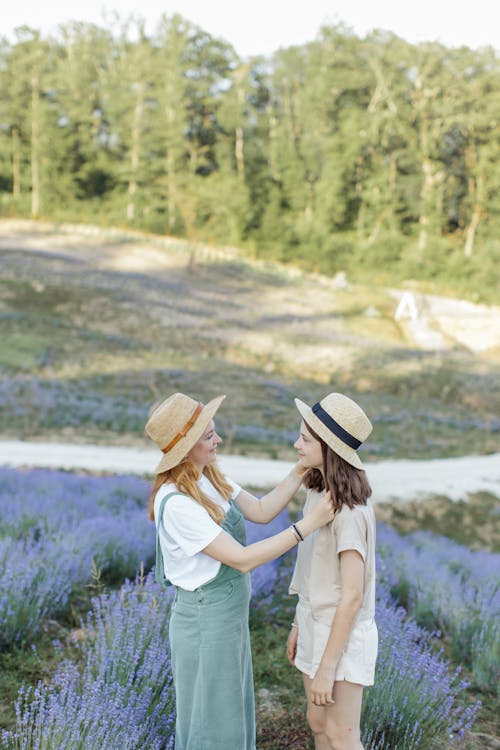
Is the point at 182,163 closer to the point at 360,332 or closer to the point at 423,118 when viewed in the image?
the point at 423,118

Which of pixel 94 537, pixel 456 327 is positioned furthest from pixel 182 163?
pixel 94 537

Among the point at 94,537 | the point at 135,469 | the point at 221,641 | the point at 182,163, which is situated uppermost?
the point at 182,163

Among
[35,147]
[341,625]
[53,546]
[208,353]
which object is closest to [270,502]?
[341,625]

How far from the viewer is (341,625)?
247 centimetres

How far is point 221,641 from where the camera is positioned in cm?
256

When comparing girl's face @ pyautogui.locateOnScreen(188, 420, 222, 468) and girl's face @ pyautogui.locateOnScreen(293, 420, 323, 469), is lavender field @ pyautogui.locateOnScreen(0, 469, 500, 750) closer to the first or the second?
girl's face @ pyautogui.locateOnScreen(188, 420, 222, 468)

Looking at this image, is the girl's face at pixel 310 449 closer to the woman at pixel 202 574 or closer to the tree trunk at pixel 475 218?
the woman at pixel 202 574

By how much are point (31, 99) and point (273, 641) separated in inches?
2415

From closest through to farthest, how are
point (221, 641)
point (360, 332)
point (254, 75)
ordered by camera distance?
1. point (221, 641)
2. point (360, 332)
3. point (254, 75)

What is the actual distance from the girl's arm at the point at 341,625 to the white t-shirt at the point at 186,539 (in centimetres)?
49

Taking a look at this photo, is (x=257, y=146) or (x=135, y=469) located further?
(x=257, y=146)

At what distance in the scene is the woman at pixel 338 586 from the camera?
2.50m

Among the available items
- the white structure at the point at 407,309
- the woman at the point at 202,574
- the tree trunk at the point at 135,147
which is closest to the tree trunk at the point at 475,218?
the white structure at the point at 407,309

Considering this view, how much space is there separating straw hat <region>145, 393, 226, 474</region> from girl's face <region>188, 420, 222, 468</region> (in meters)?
0.06
